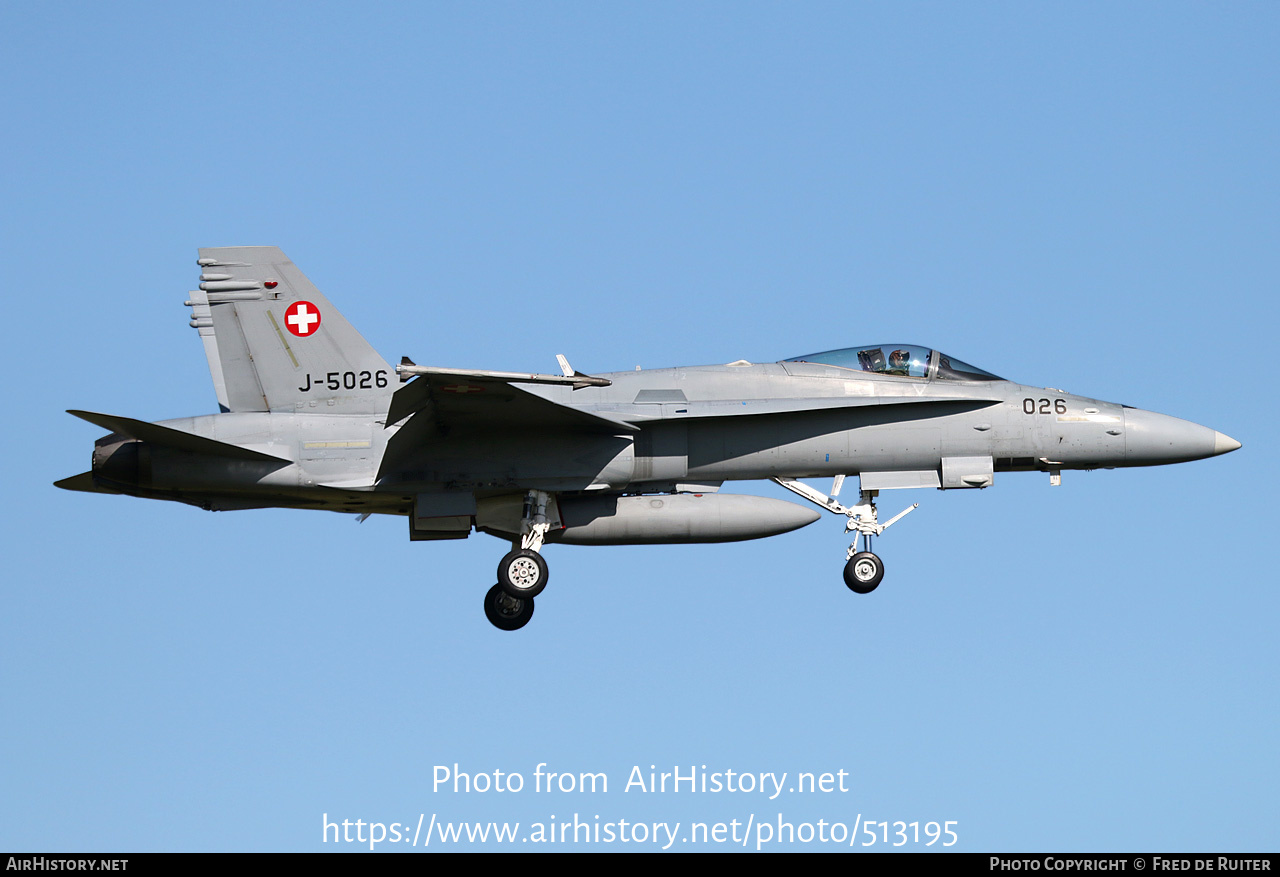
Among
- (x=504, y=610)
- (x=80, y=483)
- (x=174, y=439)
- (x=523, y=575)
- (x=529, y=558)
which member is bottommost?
(x=504, y=610)

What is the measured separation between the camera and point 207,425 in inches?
739

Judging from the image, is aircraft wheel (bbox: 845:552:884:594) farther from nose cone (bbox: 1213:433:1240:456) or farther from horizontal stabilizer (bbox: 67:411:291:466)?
horizontal stabilizer (bbox: 67:411:291:466)

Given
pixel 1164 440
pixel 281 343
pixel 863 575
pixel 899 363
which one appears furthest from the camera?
pixel 899 363

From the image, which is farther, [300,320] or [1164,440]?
[1164,440]

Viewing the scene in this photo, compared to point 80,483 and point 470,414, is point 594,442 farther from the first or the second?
point 80,483

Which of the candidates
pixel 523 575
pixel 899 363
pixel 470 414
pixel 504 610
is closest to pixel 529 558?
pixel 523 575

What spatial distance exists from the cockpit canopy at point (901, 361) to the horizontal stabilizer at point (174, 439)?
710 centimetres

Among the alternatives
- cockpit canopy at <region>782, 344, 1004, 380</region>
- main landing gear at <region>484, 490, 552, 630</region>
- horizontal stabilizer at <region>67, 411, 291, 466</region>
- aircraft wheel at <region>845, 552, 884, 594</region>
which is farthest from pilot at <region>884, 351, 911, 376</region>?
horizontal stabilizer at <region>67, 411, 291, 466</region>

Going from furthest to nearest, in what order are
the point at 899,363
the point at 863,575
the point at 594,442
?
the point at 899,363 < the point at 863,575 < the point at 594,442

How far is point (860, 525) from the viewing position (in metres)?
20.0

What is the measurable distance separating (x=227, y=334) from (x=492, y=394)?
13.4 feet

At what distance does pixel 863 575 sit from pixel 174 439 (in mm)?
8762
